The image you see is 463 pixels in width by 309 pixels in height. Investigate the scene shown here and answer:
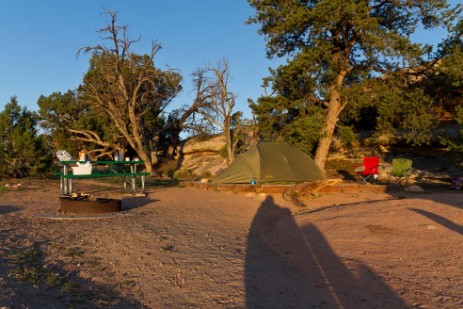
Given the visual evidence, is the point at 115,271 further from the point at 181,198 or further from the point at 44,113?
the point at 44,113

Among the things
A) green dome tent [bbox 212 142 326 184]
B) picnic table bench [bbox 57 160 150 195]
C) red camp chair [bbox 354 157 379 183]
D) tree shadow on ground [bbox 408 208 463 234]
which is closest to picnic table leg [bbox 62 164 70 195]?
picnic table bench [bbox 57 160 150 195]

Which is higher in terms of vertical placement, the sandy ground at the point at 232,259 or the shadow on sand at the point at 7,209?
the shadow on sand at the point at 7,209

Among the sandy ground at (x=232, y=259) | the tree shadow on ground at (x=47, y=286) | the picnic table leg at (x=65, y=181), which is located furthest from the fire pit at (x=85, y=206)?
the tree shadow on ground at (x=47, y=286)

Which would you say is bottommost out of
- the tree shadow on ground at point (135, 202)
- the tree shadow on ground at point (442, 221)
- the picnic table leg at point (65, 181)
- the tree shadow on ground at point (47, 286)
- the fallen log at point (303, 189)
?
the tree shadow on ground at point (47, 286)

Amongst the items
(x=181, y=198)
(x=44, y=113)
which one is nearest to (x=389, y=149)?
(x=181, y=198)

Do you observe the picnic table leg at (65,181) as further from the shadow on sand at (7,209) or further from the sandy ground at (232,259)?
the shadow on sand at (7,209)

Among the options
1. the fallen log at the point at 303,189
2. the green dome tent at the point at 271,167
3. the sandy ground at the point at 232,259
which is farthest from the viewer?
the green dome tent at the point at 271,167

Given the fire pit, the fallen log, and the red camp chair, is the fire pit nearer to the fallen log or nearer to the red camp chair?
the fallen log

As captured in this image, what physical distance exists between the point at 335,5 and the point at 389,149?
10.9 m

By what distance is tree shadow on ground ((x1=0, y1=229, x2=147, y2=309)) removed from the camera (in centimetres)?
341

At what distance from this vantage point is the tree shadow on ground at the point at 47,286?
11.2ft

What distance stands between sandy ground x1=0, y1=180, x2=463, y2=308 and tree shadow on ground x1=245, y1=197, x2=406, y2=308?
0.04 ft

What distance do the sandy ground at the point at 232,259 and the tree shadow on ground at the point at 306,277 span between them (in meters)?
0.01

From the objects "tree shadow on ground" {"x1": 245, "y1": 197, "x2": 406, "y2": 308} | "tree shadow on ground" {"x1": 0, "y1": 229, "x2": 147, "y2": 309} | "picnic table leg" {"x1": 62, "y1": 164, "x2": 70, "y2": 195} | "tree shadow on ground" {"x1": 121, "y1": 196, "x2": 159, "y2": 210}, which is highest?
"picnic table leg" {"x1": 62, "y1": 164, "x2": 70, "y2": 195}
